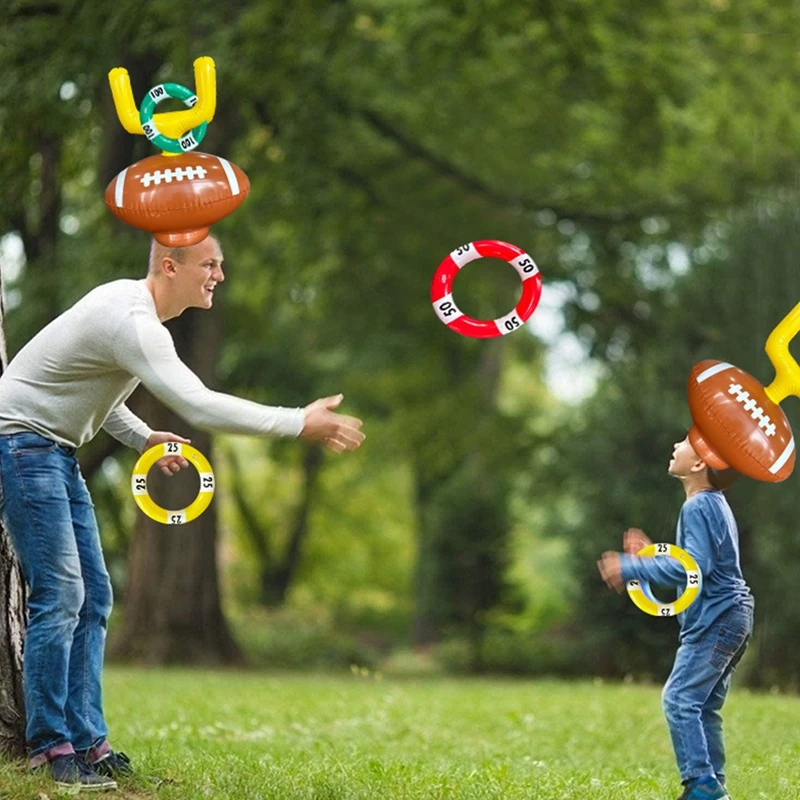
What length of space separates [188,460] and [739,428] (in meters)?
2.09

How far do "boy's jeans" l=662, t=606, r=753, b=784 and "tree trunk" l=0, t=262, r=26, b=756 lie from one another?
2.55 meters

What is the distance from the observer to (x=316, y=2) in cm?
1360

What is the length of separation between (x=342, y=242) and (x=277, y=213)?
4.45ft

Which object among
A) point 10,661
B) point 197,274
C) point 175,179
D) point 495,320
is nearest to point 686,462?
point 495,320

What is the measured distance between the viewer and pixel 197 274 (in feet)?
16.6

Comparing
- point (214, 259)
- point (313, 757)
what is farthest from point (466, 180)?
point (214, 259)

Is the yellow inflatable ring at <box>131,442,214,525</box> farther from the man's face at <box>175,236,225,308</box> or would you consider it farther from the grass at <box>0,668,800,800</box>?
the grass at <box>0,668,800,800</box>

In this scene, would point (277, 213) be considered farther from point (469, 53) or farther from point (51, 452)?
point (51, 452)

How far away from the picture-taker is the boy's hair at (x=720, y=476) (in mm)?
5102

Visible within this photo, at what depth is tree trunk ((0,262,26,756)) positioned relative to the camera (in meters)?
5.44

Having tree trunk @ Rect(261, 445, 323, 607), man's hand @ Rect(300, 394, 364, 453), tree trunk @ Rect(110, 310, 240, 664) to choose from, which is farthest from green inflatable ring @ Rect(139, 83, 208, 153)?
tree trunk @ Rect(261, 445, 323, 607)

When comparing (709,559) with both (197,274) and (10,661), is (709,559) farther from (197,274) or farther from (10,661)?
(10,661)

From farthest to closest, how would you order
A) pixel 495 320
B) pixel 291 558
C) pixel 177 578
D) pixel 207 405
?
1. pixel 291 558
2. pixel 177 578
3. pixel 495 320
4. pixel 207 405

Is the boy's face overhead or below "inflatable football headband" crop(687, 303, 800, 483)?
below
